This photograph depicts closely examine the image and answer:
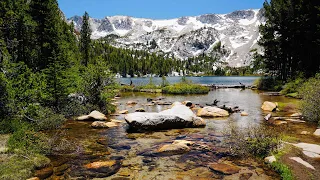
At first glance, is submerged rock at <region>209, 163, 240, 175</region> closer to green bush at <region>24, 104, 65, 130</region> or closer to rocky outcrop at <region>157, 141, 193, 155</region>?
rocky outcrop at <region>157, 141, 193, 155</region>

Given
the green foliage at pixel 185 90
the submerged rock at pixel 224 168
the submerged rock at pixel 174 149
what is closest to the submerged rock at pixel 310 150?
the submerged rock at pixel 224 168

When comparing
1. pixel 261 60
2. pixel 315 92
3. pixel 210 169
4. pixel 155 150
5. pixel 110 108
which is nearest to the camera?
pixel 210 169

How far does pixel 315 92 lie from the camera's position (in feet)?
58.3

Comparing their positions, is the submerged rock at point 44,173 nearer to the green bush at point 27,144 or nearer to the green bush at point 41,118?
the green bush at point 27,144

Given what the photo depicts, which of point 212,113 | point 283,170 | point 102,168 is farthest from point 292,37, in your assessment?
point 102,168

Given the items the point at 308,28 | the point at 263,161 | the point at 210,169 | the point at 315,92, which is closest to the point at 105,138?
the point at 210,169

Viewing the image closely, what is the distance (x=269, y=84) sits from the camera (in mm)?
59219

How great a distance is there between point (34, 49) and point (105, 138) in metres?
33.3

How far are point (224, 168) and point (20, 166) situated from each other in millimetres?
8541

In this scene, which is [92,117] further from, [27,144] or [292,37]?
[292,37]

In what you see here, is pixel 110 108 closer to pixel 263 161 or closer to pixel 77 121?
pixel 77 121

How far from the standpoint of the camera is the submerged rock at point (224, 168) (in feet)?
34.5

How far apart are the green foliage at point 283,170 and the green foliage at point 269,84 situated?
46.0m

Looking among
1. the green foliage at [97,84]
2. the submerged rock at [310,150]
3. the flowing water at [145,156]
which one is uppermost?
the green foliage at [97,84]
